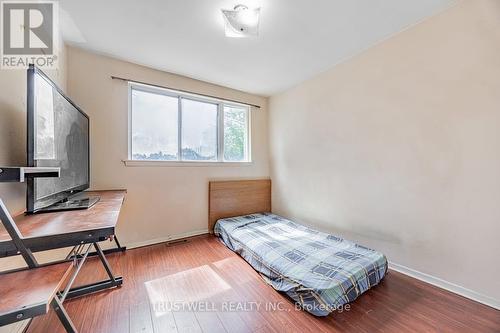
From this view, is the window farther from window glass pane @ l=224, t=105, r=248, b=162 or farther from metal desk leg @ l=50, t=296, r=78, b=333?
metal desk leg @ l=50, t=296, r=78, b=333

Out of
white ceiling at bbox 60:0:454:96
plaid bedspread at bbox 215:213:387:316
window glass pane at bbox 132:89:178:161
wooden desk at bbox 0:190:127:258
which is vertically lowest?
plaid bedspread at bbox 215:213:387:316

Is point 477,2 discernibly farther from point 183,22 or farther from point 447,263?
point 183,22

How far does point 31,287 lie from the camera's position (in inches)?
32.9

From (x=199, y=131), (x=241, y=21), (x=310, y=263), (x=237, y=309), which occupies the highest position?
(x=241, y=21)

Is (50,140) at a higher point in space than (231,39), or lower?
lower

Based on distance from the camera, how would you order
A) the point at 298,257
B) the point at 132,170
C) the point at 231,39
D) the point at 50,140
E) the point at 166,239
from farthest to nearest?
the point at 166,239
the point at 132,170
the point at 231,39
the point at 298,257
the point at 50,140

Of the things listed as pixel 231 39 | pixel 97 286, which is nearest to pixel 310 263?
pixel 97 286

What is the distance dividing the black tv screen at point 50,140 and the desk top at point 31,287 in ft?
1.41

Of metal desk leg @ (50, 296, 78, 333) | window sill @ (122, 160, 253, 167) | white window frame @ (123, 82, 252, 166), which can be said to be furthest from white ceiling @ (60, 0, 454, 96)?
metal desk leg @ (50, 296, 78, 333)

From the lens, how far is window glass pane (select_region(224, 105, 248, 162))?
3.57 m

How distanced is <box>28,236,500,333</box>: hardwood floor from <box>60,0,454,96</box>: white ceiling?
247cm

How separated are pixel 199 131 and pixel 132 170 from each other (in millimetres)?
1146

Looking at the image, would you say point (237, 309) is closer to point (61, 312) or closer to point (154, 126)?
point (61, 312)

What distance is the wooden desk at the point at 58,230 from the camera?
0.86 metres
